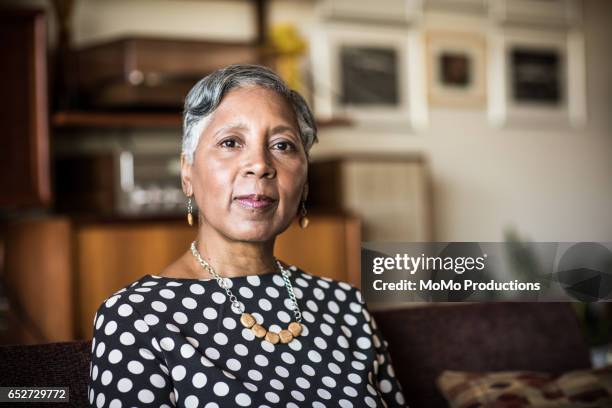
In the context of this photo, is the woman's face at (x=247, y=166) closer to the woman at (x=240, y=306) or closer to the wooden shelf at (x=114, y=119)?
the woman at (x=240, y=306)

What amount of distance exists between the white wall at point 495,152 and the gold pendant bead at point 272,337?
2.47 metres

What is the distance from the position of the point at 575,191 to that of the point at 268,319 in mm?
3632

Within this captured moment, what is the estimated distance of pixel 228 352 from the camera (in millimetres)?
1183

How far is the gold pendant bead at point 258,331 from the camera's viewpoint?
4.03 feet

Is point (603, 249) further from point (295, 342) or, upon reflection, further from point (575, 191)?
point (575, 191)

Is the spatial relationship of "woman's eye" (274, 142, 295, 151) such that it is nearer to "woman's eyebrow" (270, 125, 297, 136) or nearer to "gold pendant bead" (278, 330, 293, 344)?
"woman's eyebrow" (270, 125, 297, 136)

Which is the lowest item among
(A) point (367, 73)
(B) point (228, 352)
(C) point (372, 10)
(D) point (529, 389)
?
(D) point (529, 389)

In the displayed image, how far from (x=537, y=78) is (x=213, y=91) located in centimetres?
352

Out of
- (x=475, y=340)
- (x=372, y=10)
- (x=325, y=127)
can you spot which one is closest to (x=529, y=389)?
(x=475, y=340)

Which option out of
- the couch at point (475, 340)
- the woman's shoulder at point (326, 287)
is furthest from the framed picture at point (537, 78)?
the woman's shoulder at point (326, 287)

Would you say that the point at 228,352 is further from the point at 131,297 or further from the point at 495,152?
the point at 495,152

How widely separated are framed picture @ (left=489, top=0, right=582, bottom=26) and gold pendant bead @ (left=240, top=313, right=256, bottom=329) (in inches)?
136

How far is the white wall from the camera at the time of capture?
3.56 m

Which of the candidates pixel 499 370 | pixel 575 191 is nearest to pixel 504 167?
pixel 575 191
